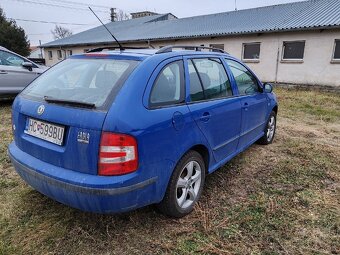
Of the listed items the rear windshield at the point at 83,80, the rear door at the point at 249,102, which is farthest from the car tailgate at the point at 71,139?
the rear door at the point at 249,102

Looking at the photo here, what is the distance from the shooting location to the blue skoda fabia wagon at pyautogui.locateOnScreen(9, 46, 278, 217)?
2.23 meters

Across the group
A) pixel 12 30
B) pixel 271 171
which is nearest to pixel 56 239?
pixel 271 171

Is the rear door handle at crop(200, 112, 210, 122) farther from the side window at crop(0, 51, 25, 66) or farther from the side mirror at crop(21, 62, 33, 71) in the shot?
the side window at crop(0, 51, 25, 66)

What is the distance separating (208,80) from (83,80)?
1.31 metres

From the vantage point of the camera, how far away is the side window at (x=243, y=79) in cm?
383

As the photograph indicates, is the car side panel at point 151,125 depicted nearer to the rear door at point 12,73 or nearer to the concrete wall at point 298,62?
the rear door at point 12,73

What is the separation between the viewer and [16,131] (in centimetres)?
286

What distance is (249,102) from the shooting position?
395 cm

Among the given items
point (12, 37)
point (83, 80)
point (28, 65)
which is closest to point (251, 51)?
point (28, 65)

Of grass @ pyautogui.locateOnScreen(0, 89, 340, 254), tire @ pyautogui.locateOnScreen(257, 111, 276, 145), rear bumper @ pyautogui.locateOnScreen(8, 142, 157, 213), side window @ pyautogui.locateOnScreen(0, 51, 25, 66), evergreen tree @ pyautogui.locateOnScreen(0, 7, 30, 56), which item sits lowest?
grass @ pyautogui.locateOnScreen(0, 89, 340, 254)

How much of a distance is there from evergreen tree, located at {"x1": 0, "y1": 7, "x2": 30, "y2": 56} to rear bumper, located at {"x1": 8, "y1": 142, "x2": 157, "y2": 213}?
116ft

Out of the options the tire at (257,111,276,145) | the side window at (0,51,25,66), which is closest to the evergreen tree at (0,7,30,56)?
the side window at (0,51,25,66)

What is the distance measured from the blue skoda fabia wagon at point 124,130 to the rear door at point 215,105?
0.01 meters

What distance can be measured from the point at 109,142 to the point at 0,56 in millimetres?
7294
